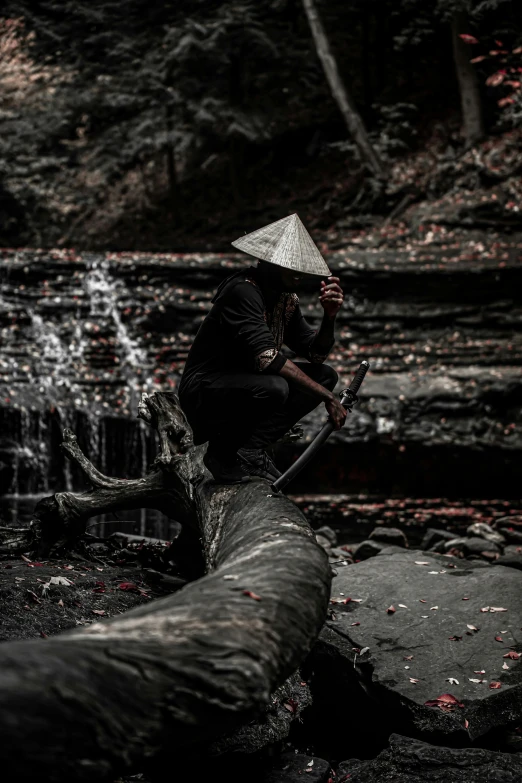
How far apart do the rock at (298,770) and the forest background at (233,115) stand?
14062mm

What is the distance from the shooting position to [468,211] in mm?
14703

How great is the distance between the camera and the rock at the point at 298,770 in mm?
3522

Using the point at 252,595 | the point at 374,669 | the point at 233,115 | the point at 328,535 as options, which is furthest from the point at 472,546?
the point at 233,115

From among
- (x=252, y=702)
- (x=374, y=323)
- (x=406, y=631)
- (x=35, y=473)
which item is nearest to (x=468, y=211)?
(x=374, y=323)

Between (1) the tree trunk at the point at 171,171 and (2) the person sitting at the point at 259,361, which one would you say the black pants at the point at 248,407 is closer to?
(2) the person sitting at the point at 259,361

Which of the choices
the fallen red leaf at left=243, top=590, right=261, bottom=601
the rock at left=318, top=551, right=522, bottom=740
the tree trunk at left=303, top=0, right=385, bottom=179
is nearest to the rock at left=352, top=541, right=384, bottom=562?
the rock at left=318, top=551, right=522, bottom=740

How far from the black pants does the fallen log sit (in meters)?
1.10

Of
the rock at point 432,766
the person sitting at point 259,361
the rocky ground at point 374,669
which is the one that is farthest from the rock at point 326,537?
the rock at point 432,766

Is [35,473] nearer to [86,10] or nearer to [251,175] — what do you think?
[251,175]

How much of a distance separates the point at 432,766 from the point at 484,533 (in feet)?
17.1

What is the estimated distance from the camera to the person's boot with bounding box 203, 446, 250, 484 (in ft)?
14.8

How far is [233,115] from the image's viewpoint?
700 inches

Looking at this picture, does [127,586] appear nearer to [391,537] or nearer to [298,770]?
[298,770]

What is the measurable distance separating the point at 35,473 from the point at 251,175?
11891 mm
